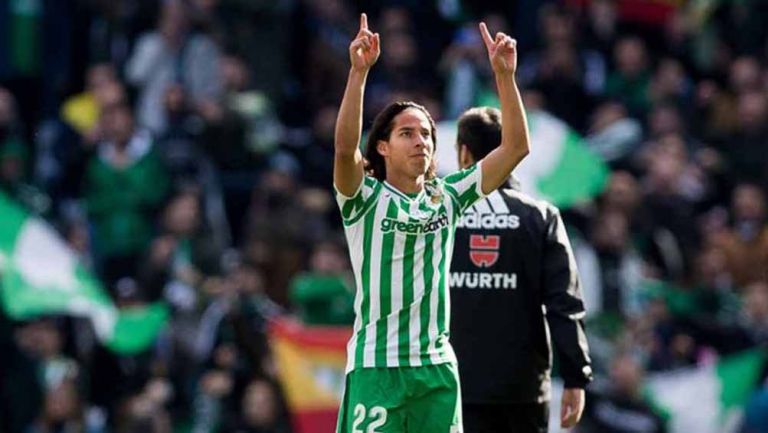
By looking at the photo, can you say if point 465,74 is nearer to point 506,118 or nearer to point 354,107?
point 506,118

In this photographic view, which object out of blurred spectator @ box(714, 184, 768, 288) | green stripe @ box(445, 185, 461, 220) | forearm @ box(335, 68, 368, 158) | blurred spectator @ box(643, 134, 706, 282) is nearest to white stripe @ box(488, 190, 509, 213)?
green stripe @ box(445, 185, 461, 220)

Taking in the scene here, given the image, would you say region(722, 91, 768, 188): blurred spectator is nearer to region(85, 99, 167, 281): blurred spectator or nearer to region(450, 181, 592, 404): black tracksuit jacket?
region(85, 99, 167, 281): blurred spectator

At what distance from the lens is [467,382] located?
10188mm

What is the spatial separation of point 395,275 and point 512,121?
33.6 inches

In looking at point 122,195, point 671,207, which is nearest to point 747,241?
point 671,207

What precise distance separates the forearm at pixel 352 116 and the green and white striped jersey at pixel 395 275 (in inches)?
13.6

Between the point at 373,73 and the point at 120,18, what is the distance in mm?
2460

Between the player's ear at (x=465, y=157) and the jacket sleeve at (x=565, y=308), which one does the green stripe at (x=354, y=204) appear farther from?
the jacket sleeve at (x=565, y=308)

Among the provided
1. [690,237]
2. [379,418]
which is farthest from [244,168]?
[379,418]

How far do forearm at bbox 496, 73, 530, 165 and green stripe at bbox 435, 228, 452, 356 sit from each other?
0.44m

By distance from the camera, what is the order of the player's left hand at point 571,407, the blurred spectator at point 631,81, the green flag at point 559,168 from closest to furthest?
the player's left hand at point 571,407 → the green flag at point 559,168 → the blurred spectator at point 631,81

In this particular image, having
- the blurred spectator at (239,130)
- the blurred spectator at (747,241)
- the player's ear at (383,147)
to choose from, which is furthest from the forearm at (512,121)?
the blurred spectator at (239,130)

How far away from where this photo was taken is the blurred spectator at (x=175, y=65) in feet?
60.0

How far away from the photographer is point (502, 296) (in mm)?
10148
